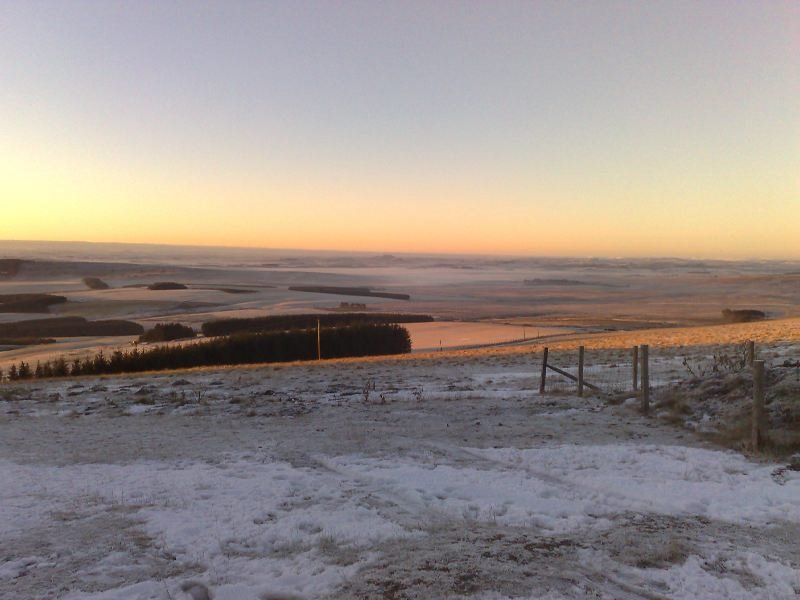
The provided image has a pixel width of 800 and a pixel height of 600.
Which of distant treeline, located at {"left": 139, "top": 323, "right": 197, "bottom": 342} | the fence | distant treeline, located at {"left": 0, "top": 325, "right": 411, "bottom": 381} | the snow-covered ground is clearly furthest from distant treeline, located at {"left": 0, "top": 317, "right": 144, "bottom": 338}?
the snow-covered ground

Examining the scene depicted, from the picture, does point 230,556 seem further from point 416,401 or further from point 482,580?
point 416,401

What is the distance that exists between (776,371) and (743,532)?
7360 mm

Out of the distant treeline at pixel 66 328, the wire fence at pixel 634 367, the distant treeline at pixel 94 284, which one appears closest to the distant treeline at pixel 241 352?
the wire fence at pixel 634 367

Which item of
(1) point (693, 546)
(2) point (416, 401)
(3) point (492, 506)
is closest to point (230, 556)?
(3) point (492, 506)

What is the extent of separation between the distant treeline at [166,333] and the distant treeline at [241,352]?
924cm

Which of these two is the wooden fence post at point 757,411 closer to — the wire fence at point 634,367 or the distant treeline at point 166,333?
the wire fence at point 634,367

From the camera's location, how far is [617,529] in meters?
5.85

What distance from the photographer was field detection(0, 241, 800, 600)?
4730 mm

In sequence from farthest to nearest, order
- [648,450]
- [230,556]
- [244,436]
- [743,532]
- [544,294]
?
1. [544,294]
2. [244,436]
3. [648,450]
4. [743,532]
5. [230,556]

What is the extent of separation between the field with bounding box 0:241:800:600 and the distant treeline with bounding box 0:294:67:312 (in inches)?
2116

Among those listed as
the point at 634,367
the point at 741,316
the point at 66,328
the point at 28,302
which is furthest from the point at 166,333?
the point at 741,316

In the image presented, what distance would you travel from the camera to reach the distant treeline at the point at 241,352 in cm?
2547

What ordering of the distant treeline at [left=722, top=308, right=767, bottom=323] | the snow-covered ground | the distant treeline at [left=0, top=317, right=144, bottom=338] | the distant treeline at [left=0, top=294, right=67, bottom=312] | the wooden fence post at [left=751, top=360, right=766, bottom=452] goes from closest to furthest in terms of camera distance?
the snow-covered ground, the wooden fence post at [left=751, top=360, right=766, bottom=452], the distant treeline at [left=0, top=317, right=144, bottom=338], the distant treeline at [left=722, top=308, right=767, bottom=323], the distant treeline at [left=0, top=294, right=67, bottom=312]

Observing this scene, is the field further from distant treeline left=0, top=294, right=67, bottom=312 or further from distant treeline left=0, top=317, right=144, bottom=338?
distant treeline left=0, top=294, right=67, bottom=312
